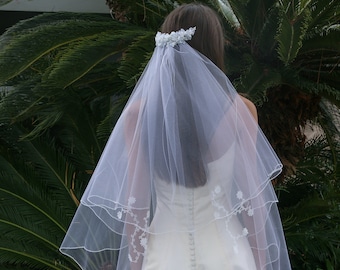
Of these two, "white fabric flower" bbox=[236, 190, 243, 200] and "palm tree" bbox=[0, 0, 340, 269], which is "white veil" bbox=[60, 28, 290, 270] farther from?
"palm tree" bbox=[0, 0, 340, 269]

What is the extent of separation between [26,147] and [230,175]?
2.92 m

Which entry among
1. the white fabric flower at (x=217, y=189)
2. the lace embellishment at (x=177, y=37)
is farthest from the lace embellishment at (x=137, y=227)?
the lace embellishment at (x=177, y=37)

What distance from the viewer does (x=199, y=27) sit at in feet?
6.91

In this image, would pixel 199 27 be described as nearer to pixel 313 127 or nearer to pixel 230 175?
pixel 230 175

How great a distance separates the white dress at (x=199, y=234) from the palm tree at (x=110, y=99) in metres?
1.62

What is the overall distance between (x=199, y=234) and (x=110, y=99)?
Result: 109 inches

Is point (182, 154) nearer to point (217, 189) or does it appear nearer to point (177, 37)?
point (217, 189)

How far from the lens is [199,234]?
2092mm

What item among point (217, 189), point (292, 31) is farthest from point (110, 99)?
point (217, 189)

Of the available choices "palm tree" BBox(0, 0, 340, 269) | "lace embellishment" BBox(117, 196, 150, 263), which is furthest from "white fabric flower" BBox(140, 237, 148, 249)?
"palm tree" BBox(0, 0, 340, 269)

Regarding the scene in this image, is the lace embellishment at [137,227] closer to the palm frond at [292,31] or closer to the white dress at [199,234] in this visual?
the white dress at [199,234]

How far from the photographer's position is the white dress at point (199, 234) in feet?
6.80

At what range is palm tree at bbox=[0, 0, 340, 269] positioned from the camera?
3.87 metres

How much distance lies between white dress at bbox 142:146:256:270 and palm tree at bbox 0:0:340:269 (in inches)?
64.0
